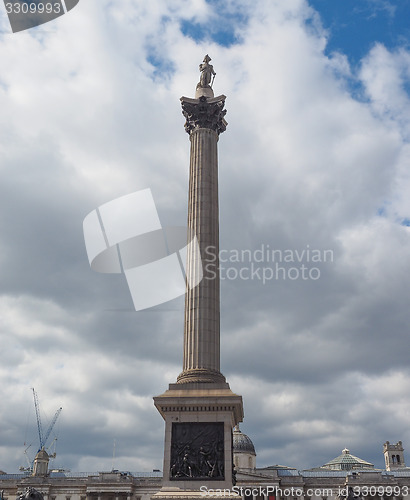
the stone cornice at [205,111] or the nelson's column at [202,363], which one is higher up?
the stone cornice at [205,111]

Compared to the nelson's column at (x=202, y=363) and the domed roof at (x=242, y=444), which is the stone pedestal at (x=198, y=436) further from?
the domed roof at (x=242, y=444)

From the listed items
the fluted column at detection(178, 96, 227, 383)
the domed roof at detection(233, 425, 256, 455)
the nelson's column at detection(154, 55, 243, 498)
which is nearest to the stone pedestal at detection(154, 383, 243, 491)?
the nelson's column at detection(154, 55, 243, 498)

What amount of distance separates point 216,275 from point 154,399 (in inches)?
484

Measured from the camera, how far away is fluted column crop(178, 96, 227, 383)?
44.2 m

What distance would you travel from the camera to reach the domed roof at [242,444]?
141 m

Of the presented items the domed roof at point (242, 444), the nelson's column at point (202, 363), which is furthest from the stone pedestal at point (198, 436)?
the domed roof at point (242, 444)

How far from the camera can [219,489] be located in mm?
38031

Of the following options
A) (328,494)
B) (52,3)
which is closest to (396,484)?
(328,494)

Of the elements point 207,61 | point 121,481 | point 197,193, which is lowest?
point 121,481

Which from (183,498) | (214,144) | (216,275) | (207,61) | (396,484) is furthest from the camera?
(396,484)

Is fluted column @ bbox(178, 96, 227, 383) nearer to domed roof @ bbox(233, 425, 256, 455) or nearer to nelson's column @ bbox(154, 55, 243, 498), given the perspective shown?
nelson's column @ bbox(154, 55, 243, 498)

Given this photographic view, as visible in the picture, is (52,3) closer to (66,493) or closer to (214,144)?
(214,144)

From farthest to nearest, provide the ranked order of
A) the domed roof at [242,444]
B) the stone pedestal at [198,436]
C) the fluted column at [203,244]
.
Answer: the domed roof at [242,444]
the fluted column at [203,244]
the stone pedestal at [198,436]

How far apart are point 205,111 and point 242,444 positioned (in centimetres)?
11025
